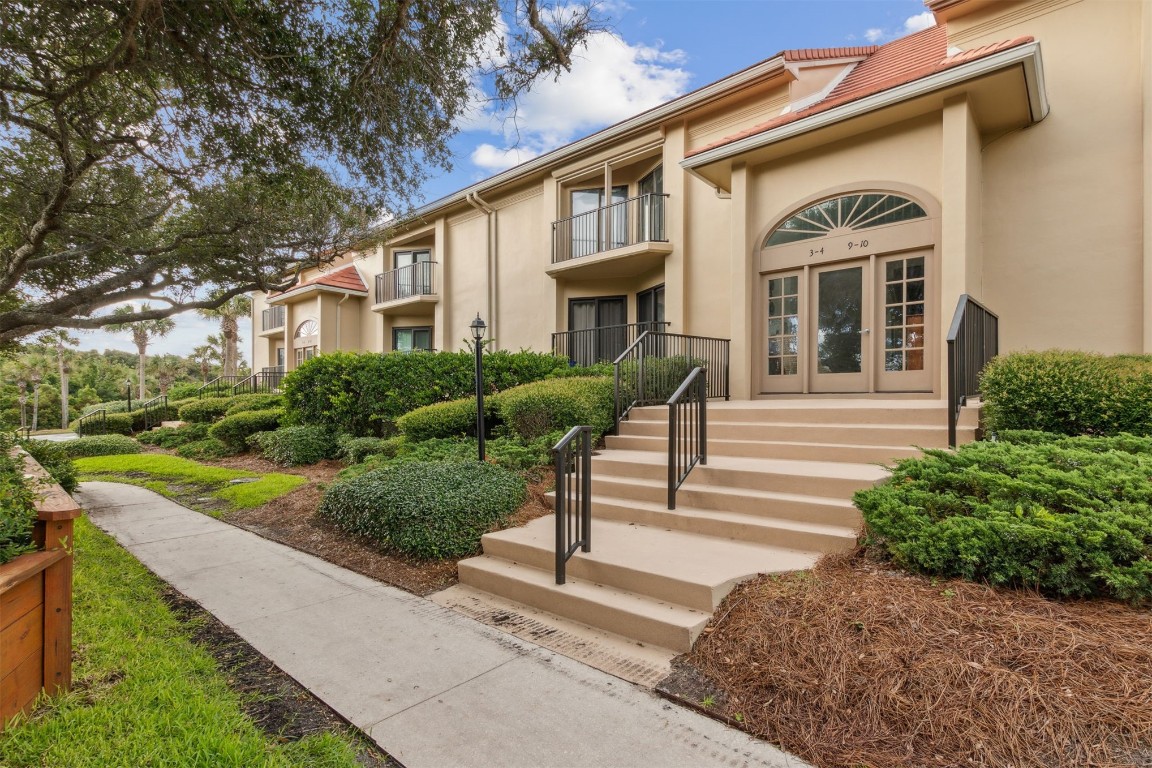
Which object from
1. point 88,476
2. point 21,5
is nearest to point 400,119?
point 21,5

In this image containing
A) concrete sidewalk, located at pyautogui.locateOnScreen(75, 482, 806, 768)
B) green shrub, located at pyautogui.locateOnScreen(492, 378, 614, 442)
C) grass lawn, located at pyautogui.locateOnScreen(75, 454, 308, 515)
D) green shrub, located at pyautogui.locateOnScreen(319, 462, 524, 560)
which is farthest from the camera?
grass lawn, located at pyautogui.locateOnScreen(75, 454, 308, 515)

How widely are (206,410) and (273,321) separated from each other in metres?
6.58

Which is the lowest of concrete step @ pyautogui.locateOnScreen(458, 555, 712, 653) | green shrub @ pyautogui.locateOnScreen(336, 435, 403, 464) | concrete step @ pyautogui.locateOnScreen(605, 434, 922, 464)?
concrete step @ pyautogui.locateOnScreen(458, 555, 712, 653)

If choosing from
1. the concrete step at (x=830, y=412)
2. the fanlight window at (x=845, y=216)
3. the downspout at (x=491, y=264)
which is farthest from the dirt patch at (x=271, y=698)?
the downspout at (x=491, y=264)

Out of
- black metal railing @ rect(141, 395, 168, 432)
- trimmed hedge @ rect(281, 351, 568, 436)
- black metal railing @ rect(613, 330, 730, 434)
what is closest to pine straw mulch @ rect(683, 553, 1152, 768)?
black metal railing @ rect(613, 330, 730, 434)

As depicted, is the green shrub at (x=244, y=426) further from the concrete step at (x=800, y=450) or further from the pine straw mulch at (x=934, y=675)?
the pine straw mulch at (x=934, y=675)

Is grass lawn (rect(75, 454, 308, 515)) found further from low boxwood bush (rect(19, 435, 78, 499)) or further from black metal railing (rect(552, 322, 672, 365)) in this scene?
black metal railing (rect(552, 322, 672, 365))

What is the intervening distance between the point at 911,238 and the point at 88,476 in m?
14.6

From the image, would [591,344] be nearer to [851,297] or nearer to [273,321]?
[851,297]

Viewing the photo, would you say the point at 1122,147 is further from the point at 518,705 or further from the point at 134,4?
the point at 134,4

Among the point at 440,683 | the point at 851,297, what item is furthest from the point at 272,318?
the point at 440,683

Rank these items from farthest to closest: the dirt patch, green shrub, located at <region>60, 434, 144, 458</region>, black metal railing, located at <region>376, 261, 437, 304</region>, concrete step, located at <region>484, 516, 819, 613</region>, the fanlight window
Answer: black metal railing, located at <region>376, 261, 437, 304</region>
green shrub, located at <region>60, 434, 144, 458</region>
the fanlight window
concrete step, located at <region>484, 516, 819, 613</region>
the dirt patch

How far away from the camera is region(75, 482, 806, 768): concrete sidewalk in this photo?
93.7 inches

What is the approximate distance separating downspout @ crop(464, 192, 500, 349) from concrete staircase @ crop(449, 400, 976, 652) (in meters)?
8.51
